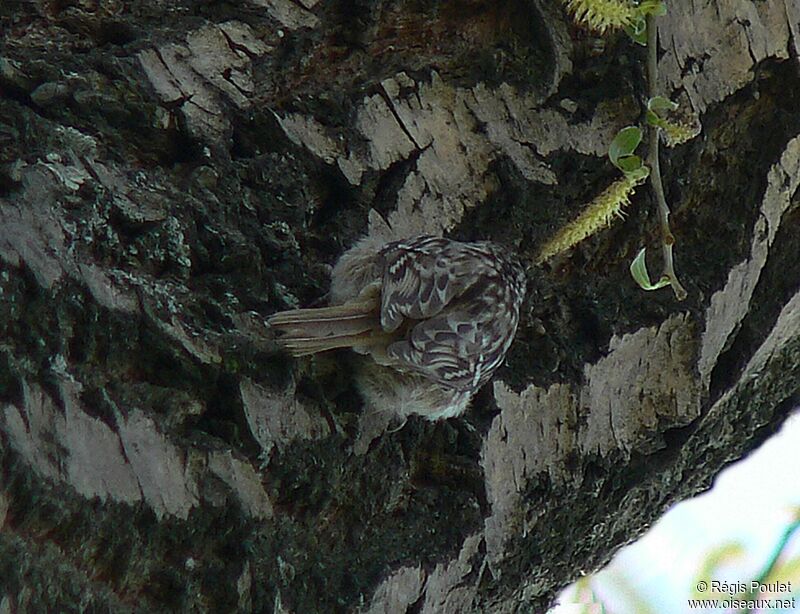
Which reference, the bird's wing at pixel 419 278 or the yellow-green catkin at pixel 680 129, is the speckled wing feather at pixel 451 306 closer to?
the bird's wing at pixel 419 278

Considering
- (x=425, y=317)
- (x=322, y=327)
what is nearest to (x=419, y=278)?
(x=425, y=317)

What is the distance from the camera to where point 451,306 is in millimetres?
966

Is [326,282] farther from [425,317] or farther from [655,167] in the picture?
[655,167]

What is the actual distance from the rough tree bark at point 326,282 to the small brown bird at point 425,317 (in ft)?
0.10

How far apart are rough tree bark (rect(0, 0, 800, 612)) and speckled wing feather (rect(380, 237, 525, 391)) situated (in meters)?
0.05

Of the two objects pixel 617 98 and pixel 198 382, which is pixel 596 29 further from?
pixel 198 382

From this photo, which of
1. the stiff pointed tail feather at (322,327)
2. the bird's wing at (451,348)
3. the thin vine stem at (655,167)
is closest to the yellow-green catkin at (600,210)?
the thin vine stem at (655,167)

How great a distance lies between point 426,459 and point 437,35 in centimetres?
43

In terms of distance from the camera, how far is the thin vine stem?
0.93 meters

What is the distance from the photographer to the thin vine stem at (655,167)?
0.93 meters

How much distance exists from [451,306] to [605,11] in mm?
327

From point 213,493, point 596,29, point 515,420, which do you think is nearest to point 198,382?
point 213,493

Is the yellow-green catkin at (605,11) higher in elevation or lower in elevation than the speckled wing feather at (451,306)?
higher

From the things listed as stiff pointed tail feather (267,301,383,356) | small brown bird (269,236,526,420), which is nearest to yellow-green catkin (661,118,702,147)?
small brown bird (269,236,526,420)
